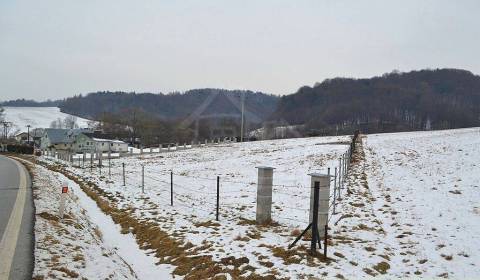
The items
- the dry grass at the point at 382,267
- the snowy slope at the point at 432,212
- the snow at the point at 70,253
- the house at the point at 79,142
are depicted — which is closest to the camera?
the snow at the point at 70,253

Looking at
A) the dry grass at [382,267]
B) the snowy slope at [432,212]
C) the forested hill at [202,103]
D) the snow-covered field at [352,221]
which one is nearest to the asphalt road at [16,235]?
the snow-covered field at [352,221]

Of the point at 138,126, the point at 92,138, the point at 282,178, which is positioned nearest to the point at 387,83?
the point at 138,126

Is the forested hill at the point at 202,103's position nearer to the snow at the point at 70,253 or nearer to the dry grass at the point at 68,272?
the snow at the point at 70,253

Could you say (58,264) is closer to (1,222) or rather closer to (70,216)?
(1,222)

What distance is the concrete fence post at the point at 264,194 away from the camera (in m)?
11.1

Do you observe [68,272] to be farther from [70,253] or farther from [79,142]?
[79,142]

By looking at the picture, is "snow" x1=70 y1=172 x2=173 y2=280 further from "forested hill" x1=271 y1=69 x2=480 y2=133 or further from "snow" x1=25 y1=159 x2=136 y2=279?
"forested hill" x1=271 y1=69 x2=480 y2=133

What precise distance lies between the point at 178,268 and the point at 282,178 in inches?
487

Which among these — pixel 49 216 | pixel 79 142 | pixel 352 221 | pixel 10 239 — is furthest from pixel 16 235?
pixel 79 142

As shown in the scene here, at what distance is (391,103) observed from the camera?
153 metres

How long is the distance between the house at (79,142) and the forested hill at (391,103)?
224 feet

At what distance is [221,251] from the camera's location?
29.1ft

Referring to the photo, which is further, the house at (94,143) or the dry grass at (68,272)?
the house at (94,143)

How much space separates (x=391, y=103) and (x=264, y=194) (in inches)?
6172
